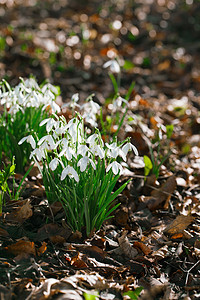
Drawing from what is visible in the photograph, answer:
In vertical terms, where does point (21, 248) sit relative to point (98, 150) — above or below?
below

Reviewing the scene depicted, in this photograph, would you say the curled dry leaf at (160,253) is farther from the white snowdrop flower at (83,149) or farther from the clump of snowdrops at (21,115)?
the clump of snowdrops at (21,115)

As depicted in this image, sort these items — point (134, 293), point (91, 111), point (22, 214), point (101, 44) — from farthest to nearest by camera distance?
point (101, 44) → point (91, 111) → point (22, 214) → point (134, 293)

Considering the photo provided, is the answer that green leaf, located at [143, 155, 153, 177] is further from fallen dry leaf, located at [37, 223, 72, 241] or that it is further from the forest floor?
fallen dry leaf, located at [37, 223, 72, 241]

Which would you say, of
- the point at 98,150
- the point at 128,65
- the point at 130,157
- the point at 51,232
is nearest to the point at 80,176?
the point at 98,150

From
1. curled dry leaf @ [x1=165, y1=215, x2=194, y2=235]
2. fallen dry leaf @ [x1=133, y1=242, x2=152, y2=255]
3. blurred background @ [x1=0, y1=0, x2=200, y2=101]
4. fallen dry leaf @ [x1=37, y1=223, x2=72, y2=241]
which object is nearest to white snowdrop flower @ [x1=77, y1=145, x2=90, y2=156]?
fallen dry leaf @ [x1=37, y1=223, x2=72, y2=241]

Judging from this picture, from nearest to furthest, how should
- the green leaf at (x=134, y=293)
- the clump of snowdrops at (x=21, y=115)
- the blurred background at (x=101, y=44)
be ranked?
the green leaf at (x=134, y=293)
the clump of snowdrops at (x=21, y=115)
the blurred background at (x=101, y=44)

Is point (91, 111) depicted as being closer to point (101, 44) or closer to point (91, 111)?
point (91, 111)

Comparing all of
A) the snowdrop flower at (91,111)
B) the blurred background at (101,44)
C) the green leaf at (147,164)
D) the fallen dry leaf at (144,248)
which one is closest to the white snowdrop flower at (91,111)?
the snowdrop flower at (91,111)
